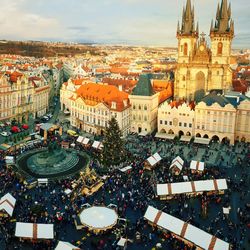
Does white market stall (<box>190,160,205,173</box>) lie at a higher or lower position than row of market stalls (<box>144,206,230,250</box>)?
higher

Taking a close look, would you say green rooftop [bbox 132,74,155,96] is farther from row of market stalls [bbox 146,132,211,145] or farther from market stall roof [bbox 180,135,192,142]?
market stall roof [bbox 180,135,192,142]

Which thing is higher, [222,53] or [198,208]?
[222,53]

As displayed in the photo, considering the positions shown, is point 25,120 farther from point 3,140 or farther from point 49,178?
point 49,178

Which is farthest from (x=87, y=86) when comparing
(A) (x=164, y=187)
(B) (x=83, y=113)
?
(A) (x=164, y=187)

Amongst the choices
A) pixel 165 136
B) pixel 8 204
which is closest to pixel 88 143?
pixel 165 136

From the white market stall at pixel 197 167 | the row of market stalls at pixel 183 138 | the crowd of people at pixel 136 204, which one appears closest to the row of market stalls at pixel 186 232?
the crowd of people at pixel 136 204

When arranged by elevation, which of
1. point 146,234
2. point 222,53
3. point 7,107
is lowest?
point 146,234

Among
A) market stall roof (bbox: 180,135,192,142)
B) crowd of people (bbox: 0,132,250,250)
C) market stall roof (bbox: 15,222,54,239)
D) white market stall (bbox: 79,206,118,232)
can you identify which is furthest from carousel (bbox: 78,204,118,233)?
market stall roof (bbox: 180,135,192,142)
